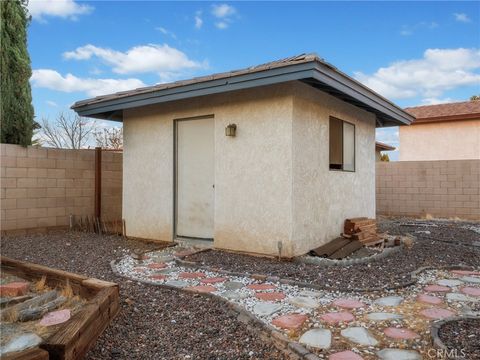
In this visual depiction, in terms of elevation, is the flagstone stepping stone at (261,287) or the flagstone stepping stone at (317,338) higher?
the flagstone stepping stone at (317,338)

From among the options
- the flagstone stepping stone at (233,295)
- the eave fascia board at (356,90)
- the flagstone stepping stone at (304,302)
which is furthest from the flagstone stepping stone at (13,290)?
the eave fascia board at (356,90)

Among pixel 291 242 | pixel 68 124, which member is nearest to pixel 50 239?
pixel 291 242

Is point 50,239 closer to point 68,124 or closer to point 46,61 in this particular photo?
point 46,61

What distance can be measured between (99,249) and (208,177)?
2.27m

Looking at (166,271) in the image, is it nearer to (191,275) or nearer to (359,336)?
(191,275)

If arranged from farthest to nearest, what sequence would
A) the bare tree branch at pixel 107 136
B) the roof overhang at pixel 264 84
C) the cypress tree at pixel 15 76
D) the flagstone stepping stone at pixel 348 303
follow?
the bare tree branch at pixel 107 136 < the cypress tree at pixel 15 76 < the roof overhang at pixel 264 84 < the flagstone stepping stone at pixel 348 303

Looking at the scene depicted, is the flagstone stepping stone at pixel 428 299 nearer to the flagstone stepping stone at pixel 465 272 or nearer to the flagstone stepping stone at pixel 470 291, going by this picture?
the flagstone stepping stone at pixel 470 291

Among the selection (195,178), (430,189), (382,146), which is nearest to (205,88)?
(195,178)

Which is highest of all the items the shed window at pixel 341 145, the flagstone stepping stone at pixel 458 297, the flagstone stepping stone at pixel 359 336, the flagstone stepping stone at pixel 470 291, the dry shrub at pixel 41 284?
the shed window at pixel 341 145

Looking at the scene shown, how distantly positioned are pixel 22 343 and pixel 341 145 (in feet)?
19.3

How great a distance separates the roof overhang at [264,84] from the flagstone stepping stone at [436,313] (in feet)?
10.2

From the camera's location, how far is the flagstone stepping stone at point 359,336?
2723 millimetres

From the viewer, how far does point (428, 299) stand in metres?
3.77

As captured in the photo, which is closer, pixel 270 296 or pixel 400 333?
pixel 400 333
